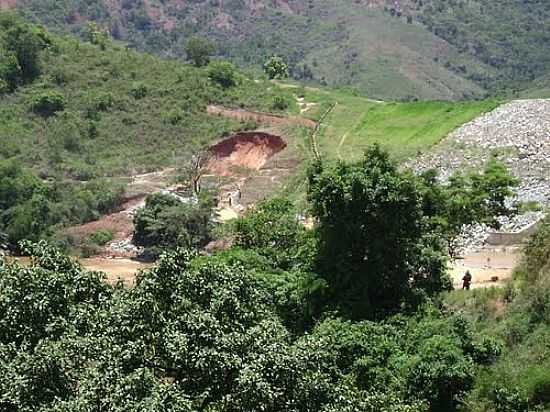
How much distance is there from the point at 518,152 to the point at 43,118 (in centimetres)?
3260

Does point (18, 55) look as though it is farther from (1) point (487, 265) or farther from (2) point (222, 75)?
(1) point (487, 265)

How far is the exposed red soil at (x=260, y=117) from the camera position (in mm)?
52406

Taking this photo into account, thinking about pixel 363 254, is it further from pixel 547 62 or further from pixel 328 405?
pixel 547 62

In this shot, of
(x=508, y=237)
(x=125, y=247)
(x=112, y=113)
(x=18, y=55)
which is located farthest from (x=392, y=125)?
(x=18, y=55)

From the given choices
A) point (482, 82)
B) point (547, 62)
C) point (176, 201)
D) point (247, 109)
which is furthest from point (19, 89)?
point (547, 62)

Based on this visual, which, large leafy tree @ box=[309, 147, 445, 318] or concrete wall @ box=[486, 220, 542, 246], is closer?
large leafy tree @ box=[309, 147, 445, 318]

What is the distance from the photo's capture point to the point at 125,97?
56188mm

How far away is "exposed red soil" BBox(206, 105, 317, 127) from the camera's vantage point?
5241 centimetres

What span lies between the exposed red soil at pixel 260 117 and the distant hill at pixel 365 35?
177 ft

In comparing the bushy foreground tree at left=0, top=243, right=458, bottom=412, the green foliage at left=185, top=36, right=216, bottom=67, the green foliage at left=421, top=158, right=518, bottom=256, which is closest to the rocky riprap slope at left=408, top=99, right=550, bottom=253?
the green foliage at left=421, top=158, right=518, bottom=256

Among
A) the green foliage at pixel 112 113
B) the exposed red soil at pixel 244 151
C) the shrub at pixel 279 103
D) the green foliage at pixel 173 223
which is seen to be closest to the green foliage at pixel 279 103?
the shrub at pixel 279 103

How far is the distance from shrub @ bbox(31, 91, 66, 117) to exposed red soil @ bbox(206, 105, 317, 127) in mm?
10589

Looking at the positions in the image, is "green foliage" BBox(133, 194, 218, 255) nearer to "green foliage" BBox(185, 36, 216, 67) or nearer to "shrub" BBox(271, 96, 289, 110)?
"shrub" BBox(271, 96, 289, 110)

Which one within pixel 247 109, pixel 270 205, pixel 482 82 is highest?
pixel 270 205
